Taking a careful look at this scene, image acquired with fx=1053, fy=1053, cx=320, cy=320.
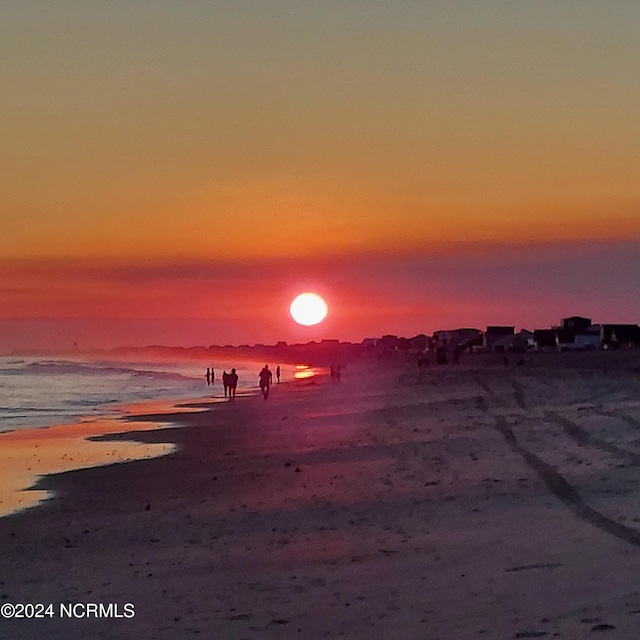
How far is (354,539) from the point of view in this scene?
42.0 ft

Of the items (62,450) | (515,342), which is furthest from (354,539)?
(515,342)

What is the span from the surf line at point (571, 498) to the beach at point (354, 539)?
0.04 metres

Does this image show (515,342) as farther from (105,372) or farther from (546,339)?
(105,372)

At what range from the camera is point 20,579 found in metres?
11.7

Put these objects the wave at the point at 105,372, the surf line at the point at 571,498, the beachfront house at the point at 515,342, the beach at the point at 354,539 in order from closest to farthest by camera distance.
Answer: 1. the beach at the point at 354,539
2. the surf line at the point at 571,498
3. the wave at the point at 105,372
4. the beachfront house at the point at 515,342

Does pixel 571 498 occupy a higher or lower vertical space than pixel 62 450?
lower

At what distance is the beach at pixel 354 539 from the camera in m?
9.19

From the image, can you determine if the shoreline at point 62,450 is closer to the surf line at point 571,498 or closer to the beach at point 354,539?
the beach at point 354,539

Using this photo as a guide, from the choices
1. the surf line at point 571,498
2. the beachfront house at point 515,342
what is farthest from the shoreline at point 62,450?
the beachfront house at point 515,342

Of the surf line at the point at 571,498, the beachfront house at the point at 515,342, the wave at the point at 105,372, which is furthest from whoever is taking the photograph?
the beachfront house at the point at 515,342

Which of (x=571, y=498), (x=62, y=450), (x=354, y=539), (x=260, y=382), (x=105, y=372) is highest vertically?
(x=105, y=372)

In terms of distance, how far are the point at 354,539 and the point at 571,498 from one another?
357 cm

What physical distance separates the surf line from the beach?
1.4 inches

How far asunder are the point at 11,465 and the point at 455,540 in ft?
47.5
